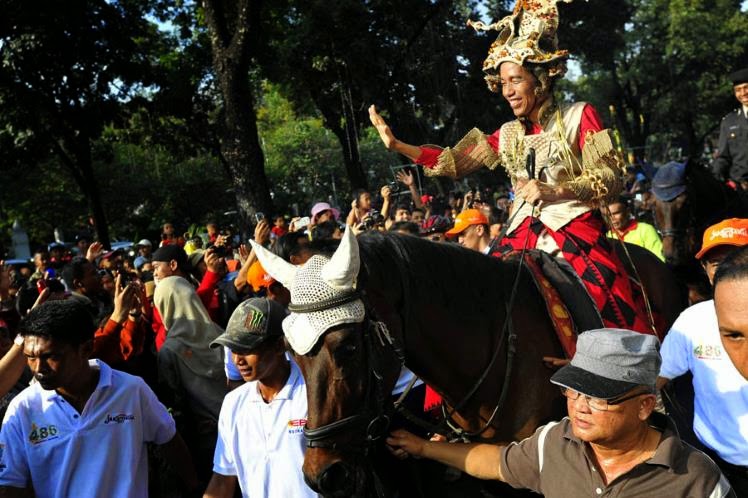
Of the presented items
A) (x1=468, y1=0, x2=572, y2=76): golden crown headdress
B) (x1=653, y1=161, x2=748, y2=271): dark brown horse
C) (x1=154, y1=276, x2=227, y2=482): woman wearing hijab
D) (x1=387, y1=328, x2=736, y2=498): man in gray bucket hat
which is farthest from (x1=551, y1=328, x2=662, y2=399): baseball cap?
(x1=653, y1=161, x2=748, y2=271): dark brown horse

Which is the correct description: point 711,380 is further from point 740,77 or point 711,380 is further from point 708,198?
point 740,77

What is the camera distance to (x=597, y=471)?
2670 mm

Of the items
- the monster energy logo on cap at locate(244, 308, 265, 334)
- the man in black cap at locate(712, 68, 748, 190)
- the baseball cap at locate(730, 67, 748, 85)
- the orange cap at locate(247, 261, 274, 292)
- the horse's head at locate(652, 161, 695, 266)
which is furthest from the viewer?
the man in black cap at locate(712, 68, 748, 190)

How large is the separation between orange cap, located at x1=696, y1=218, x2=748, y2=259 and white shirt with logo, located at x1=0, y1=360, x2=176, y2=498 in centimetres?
325

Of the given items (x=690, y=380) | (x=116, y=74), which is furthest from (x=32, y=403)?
(x=116, y=74)

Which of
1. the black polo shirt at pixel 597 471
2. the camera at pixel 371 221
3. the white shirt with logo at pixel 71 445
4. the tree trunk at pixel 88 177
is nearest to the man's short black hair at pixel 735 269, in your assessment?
the black polo shirt at pixel 597 471

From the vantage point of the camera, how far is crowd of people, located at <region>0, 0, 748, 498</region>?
2588 mm

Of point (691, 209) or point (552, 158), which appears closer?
point (552, 158)

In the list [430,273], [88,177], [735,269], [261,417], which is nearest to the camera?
[735,269]

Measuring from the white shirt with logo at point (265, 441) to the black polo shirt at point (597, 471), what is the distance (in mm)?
1040

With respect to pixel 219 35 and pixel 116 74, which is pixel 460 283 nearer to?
pixel 219 35

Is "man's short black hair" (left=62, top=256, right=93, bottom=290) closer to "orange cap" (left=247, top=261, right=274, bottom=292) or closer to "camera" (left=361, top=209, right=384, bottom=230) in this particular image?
"orange cap" (left=247, top=261, right=274, bottom=292)

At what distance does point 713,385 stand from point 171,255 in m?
4.85

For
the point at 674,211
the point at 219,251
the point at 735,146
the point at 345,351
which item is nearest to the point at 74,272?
the point at 219,251
